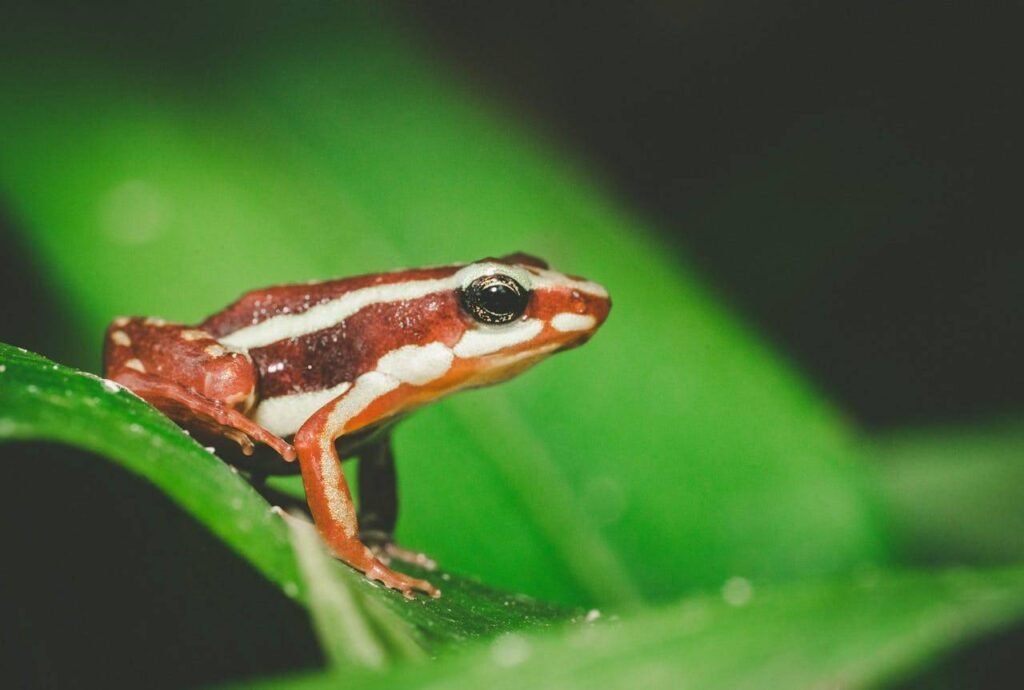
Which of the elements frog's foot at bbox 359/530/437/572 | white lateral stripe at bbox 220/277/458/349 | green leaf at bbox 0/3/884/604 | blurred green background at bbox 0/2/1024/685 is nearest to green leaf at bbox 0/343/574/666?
frog's foot at bbox 359/530/437/572

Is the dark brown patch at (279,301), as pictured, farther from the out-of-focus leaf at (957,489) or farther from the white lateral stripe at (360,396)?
the out-of-focus leaf at (957,489)

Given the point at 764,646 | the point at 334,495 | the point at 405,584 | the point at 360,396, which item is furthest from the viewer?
the point at 360,396

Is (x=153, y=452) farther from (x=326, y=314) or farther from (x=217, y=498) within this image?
(x=326, y=314)

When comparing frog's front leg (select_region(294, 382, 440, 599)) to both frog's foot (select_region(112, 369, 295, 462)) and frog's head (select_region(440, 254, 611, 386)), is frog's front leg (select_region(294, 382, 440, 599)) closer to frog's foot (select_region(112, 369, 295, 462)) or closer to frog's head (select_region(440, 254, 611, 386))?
frog's foot (select_region(112, 369, 295, 462))

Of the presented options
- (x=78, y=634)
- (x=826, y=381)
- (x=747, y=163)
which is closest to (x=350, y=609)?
(x=78, y=634)

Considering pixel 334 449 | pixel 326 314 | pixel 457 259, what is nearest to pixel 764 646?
pixel 334 449
